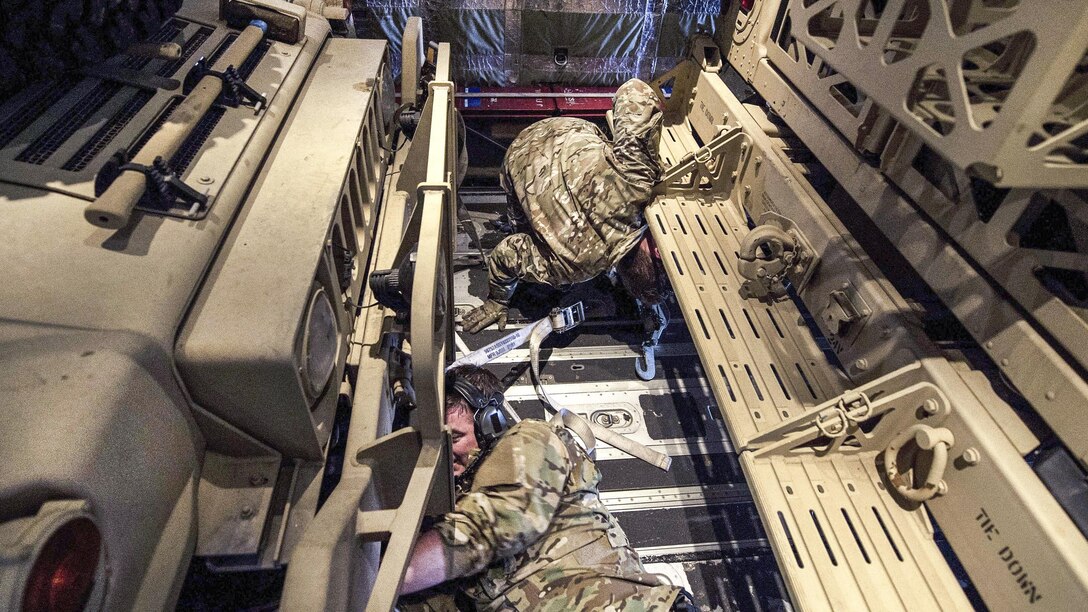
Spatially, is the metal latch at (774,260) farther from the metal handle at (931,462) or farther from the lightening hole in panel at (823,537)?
the lightening hole in panel at (823,537)

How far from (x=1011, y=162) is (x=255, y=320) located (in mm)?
1726

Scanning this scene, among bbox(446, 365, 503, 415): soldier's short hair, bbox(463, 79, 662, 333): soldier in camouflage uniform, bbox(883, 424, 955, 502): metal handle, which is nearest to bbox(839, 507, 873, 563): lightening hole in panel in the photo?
bbox(883, 424, 955, 502): metal handle

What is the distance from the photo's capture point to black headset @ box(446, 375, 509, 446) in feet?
7.20

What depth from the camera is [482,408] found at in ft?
7.49

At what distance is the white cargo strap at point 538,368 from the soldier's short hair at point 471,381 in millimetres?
52

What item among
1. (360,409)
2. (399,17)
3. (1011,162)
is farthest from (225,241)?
A: (399,17)

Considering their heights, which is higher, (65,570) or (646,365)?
(65,570)

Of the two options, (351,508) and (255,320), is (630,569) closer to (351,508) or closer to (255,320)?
(351,508)

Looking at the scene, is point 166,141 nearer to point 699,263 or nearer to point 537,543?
point 537,543

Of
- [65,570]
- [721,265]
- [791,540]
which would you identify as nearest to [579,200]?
[721,265]

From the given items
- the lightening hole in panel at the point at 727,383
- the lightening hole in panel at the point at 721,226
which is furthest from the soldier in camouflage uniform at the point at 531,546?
the lightening hole in panel at the point at 721,226

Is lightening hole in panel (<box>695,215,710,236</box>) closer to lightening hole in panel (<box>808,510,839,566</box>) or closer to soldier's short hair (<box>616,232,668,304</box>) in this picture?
soldier's short hair (<box>616,232,668,304</box>)

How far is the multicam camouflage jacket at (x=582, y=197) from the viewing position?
2953 mm

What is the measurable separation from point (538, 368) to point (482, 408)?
Answer: 2.97ft
